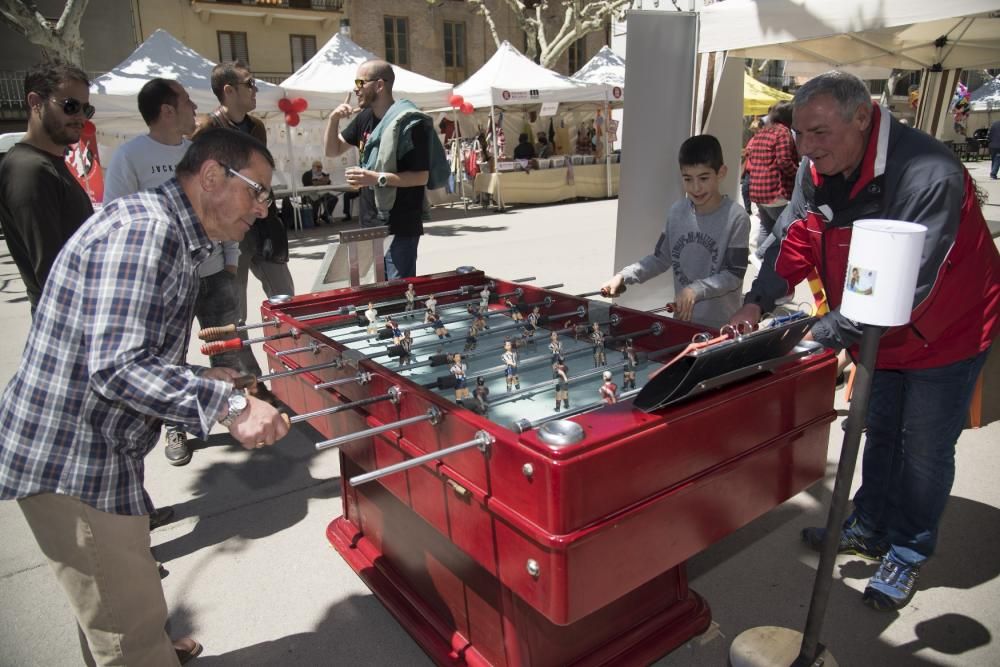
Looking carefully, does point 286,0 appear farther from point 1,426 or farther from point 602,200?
point 1,426

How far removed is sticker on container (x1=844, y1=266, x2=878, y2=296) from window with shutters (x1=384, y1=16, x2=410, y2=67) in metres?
25.3

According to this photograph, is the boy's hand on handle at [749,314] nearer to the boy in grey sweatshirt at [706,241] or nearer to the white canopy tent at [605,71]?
the boy in grey sweatshirt at [706,241]

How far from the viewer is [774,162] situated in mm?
5738

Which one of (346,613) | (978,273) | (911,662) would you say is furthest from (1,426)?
(978,273)

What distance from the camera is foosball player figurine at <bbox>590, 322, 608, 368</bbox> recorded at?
2.30 m

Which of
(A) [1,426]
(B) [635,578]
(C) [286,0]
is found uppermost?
(C) [286,0]

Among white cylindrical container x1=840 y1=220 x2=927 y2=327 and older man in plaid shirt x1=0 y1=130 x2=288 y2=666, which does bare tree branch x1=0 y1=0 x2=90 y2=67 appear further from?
white cylindrical container x1=840 y1=220 x2=927 y2=327

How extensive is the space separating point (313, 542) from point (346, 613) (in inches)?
22.0

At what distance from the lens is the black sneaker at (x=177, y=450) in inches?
147

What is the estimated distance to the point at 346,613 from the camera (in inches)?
99.2

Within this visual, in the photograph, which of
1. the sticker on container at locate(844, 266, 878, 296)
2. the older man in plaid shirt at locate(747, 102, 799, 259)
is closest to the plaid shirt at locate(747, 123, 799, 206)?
the older man in plaid shirt at locate(747, 102, 799, 259)

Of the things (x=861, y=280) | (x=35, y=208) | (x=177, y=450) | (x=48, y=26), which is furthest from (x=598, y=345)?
(x=48, y=26)

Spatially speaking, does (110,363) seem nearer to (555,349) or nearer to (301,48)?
(555,349)

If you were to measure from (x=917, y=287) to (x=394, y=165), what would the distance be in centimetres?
294
